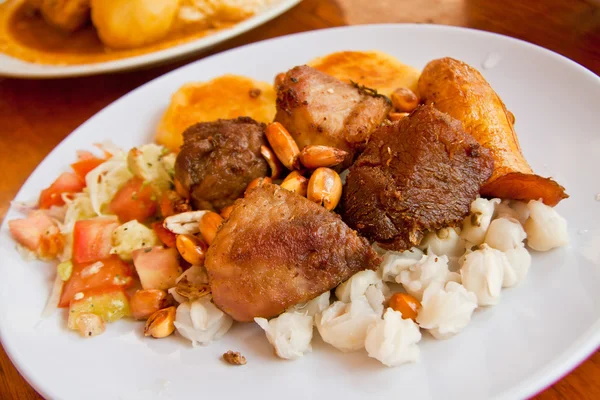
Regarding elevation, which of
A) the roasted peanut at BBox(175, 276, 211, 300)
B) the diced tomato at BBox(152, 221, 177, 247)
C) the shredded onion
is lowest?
the shredded onion

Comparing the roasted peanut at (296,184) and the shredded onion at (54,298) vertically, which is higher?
the roasted peanut at (296,184)

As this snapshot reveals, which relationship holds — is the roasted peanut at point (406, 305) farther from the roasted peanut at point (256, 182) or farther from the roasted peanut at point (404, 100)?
the roasted peanut at point (404, 100)

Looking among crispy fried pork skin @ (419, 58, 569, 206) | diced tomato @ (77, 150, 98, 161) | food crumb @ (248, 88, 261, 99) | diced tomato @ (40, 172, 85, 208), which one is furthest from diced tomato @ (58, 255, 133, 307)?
crispy fried pork skin @ (419, 58, 569, 206)

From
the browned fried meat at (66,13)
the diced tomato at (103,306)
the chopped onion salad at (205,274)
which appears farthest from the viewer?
the browned fried meat at (66,13)

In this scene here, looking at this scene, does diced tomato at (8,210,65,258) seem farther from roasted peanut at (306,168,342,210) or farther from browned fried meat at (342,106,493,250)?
browned fried meat at (342,106,493,250)

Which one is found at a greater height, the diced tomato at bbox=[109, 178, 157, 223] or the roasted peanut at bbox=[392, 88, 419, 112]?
the roasted peanut at bbox=[392, 88, 419, 112]

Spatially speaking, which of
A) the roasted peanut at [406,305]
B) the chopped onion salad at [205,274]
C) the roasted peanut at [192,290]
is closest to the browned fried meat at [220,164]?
the chopped onion salad at [205,274]
